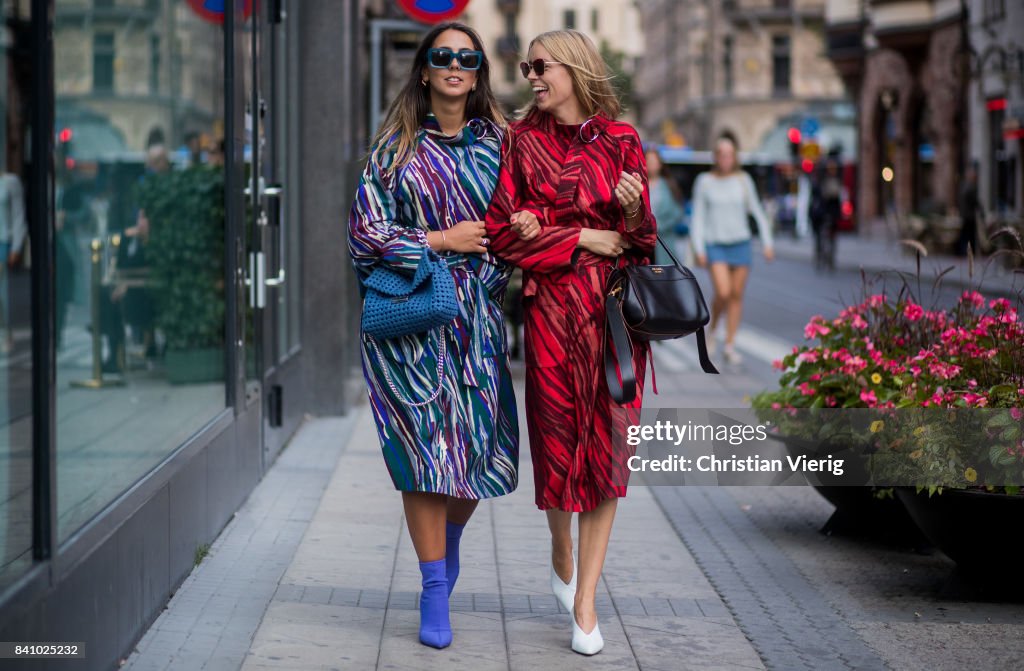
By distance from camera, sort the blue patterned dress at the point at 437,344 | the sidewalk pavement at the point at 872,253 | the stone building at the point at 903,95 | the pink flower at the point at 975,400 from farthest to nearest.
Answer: the stone building at the point at 903,95 → the sidewalk pavement at the point at 872,253 → the pink flower at the point at 975,400 → the blue patterned dress at the point at 437,344

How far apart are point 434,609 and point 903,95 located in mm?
42868

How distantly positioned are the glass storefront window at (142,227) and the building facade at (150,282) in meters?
0.01

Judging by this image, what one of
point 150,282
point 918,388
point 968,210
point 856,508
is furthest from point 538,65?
point 968,210

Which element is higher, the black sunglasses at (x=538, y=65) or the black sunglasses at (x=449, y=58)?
the black sunglasses at (x=449, y=58)

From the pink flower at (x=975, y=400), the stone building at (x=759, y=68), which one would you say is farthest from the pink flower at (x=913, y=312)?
the stone building at (x=759, y=68)

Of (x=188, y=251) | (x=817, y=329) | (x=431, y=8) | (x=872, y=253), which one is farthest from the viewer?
(x=872, y=253)

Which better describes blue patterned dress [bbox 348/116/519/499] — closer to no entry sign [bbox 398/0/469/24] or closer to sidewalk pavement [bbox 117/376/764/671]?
sidewalk pavement [bbox 117/376/764/671]

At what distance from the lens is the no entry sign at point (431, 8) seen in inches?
474

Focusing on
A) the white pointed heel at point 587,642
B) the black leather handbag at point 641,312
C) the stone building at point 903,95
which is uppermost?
the stone building at point 903,95

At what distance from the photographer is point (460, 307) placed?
4.87 m

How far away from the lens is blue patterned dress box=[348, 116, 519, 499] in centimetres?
485

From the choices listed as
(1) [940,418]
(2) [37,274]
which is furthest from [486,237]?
(1) [940,418]

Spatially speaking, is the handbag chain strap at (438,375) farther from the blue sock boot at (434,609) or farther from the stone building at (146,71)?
the stone building at (146,71)

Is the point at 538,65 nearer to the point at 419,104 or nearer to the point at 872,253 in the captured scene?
the point at 419,104
